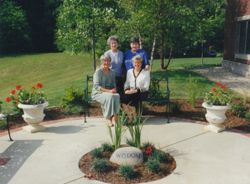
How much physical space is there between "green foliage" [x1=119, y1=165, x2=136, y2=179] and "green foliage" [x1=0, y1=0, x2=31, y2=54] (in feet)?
80.8

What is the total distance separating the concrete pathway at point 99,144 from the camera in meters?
4.95

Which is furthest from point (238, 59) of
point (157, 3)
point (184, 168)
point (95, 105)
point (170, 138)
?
point (184, 168)

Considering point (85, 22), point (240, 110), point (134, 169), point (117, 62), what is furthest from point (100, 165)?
point (85, 22)

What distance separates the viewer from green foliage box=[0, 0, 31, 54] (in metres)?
27.2

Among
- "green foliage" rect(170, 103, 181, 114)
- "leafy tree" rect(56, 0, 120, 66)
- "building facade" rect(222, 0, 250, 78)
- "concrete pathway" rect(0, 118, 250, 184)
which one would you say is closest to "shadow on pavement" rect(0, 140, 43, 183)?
"concrete pathway" rect(0, 118, 250, 184)

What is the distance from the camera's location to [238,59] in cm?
1497

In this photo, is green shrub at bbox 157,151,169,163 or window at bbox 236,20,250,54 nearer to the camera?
Result: green shrub at bbox 157,151,169,163

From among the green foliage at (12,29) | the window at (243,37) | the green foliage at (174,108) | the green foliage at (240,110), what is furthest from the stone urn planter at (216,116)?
the green foliage at (12,29)

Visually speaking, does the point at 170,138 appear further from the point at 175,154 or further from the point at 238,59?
the point at 238,59

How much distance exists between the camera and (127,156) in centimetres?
517

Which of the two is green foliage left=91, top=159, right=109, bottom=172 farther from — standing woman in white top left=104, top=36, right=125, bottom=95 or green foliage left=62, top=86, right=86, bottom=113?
green foliage left=62, top=86, right=86, bottom=113

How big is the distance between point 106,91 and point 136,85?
64 cm

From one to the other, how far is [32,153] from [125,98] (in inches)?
88.6

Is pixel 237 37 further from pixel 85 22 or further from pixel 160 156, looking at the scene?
pixel 160 156
